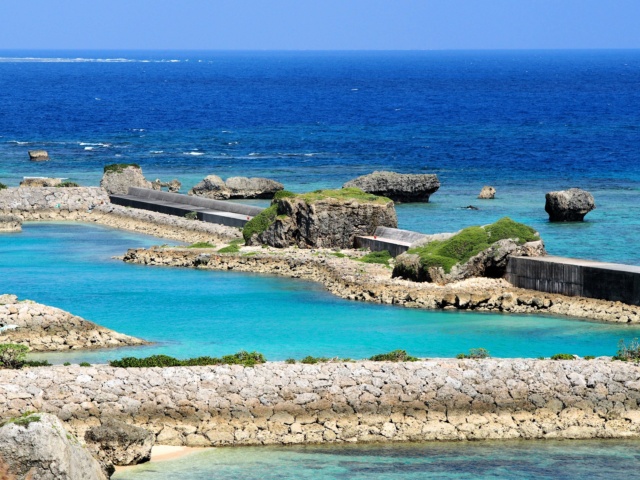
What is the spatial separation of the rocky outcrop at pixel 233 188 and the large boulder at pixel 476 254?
98.2 ft

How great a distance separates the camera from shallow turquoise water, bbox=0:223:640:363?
106 ft

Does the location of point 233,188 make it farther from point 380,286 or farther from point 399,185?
point 380,286

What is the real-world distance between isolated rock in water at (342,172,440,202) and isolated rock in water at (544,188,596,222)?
10.5 metres

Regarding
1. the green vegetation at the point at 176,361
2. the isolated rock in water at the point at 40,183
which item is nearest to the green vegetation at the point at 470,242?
the green vegetation at the point at 176,361

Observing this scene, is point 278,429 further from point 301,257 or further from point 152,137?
point 152,137

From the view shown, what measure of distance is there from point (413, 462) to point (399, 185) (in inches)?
1837

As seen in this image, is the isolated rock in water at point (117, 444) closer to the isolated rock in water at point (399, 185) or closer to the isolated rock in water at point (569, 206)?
the isolated rock in water at point (569, 206)

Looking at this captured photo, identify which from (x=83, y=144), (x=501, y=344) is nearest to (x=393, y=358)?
(x=501, y=344)

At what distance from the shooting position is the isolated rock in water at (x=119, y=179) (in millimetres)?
68375

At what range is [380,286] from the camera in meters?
40.8

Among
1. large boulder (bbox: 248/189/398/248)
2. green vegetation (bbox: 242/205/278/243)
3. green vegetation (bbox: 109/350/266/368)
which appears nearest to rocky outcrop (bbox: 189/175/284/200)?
green vegetation (bbox: 242/205/278/243)

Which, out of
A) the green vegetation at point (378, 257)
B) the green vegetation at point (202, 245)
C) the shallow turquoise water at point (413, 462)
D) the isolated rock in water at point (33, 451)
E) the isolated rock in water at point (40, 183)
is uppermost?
the isolated rock in water at point (33, 451)

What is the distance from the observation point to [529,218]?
2451 inches

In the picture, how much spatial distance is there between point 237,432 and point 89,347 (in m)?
8.73
